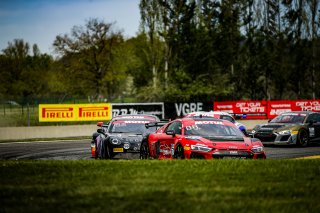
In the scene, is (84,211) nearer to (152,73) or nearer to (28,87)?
(152,73)

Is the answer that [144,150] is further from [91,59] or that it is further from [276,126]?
[91,59]

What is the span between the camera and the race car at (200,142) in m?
13.0

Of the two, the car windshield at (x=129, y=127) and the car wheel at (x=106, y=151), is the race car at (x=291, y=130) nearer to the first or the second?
the car windshield at (x=129, y=127)

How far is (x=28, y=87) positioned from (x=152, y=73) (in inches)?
1407

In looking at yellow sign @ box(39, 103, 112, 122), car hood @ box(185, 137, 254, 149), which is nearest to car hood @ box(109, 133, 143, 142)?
car hood @ box(185, 137, 254, 149)

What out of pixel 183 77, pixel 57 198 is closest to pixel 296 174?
pixel 57 198

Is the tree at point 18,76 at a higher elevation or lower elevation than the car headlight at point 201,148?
higher

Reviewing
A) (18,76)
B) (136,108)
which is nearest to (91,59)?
(18,76)

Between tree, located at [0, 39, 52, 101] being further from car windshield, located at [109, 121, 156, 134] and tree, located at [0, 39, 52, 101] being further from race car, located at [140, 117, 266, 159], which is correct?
race car, located at [140, 117, 266, 159]

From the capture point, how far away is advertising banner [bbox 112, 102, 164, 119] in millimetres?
33906

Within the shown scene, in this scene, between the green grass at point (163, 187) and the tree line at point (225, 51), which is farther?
the tree line at point (225, 51)

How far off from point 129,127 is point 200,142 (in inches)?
190

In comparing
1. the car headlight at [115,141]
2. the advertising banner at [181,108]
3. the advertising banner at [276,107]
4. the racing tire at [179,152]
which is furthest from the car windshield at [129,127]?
the advertising banner at [276,107]

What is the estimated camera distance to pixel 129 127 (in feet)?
57.7
